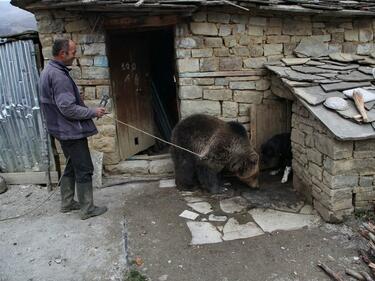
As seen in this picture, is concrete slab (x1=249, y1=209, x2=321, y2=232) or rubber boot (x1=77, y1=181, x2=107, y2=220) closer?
concrete slab (x1=249, y1=209, x2=321, y2=232)

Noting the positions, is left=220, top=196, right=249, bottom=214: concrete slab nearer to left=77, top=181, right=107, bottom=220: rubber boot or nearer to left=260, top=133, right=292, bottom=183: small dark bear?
left=260, top=133, right=292, bottom=183: small dark bear

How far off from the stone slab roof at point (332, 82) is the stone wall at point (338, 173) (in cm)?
18

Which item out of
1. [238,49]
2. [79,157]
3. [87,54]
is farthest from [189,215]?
[87,54]

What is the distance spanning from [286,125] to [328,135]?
2030mm

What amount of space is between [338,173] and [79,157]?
3.15 metres

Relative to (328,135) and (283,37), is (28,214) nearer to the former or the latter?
(328,135)

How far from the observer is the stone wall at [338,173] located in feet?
14.1

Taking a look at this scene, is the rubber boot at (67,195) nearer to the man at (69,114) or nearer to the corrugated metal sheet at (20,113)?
the man at (69,114)

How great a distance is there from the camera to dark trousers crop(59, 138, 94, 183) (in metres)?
4.46

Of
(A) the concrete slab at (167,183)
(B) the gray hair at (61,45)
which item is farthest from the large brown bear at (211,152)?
(B) the gray hair at (61,45)

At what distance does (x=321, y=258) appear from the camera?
3.86 meters

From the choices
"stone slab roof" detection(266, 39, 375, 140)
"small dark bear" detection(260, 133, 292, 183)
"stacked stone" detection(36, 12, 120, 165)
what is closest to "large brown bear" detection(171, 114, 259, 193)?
"small dark bear" detection(260, 133, 292, 183)

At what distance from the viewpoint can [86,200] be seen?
4.71 meters

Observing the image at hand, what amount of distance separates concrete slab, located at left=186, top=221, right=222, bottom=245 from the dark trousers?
57.0 inches
